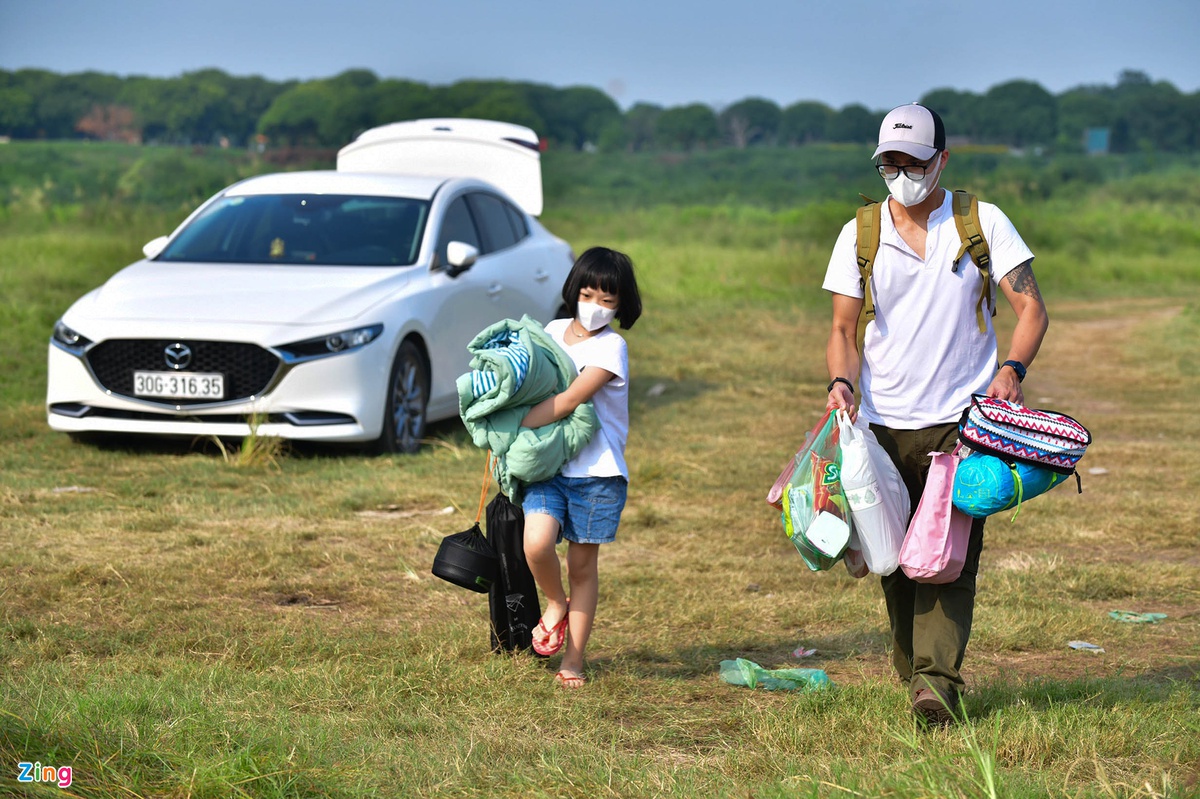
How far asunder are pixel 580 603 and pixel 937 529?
3.73 feet

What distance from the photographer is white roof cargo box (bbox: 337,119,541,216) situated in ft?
35.8

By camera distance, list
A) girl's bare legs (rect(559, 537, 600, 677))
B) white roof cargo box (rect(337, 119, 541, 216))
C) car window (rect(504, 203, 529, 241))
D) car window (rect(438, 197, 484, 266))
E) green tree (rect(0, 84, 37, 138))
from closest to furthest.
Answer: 1. girl's bare legs (rect(559, 537, 600, 677))
2. car window (rect(438, 197, 484, 266))
3. car window (rect(504, 203, 529, 241))
4. white roof cargo box (rect(337, 119, 541, 216))
5. green tree (rect(0, 84, 37, 138))

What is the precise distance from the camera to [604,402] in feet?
14.0

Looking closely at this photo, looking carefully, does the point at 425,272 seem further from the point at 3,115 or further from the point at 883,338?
the point at 3,115

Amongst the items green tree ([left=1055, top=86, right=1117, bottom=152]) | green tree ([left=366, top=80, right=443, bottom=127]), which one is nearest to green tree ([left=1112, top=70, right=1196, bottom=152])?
green tree ([left=1055, top=86, right=1117, bottom=152])

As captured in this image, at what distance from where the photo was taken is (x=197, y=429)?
7.79 metres

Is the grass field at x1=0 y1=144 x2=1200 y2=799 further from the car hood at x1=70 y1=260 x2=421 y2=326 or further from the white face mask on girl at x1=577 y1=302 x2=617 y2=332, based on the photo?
the white face mask on girl at x1=577 y1=302 x2=617 y2=332

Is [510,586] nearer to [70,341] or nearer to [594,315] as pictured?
[594,315]

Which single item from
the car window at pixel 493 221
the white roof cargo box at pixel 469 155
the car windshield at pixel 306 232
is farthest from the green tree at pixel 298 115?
the car windshield at pixel 306 232

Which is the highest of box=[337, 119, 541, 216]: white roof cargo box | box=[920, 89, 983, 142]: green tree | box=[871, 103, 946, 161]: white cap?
box=[920, 89, 983, 142]: green tree

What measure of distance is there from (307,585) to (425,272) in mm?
3342

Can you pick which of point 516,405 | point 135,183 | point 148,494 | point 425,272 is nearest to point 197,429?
point 148,494

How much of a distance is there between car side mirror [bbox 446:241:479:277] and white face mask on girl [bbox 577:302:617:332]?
434 centimetres

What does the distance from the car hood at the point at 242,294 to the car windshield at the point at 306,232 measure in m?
0.19
